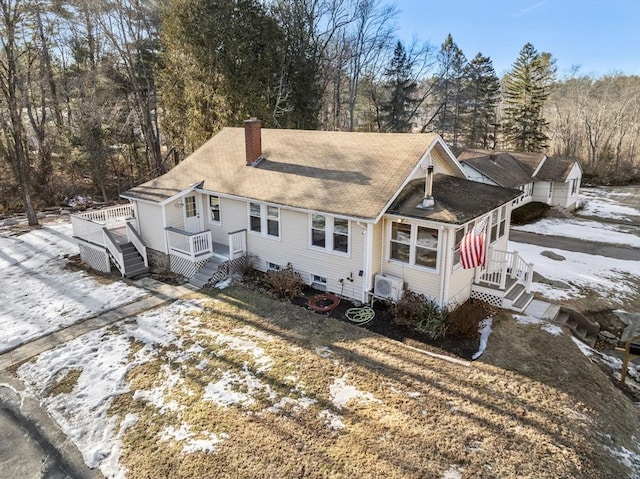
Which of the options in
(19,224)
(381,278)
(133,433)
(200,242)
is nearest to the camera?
(133,433)

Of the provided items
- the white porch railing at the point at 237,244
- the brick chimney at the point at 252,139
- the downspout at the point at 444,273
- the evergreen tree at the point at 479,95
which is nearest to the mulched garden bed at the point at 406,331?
the downspout at the point at 444,273

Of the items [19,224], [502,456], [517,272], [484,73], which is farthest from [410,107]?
[502,456]

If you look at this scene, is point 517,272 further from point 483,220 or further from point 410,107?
point 410,107

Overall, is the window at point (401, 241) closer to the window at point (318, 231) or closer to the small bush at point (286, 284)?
the window at point (318, 231)

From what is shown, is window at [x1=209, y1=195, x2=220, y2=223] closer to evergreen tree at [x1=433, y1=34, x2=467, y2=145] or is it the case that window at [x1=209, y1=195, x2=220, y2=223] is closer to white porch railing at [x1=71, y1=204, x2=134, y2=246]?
white porch railing at [x1=71, y1=204, x2=134, y2=246]

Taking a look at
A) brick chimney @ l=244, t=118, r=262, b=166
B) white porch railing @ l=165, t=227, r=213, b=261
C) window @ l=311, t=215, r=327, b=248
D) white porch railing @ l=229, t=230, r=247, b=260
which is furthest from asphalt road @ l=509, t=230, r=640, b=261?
white porch railing @ l=165, t=227, r=213, b=261

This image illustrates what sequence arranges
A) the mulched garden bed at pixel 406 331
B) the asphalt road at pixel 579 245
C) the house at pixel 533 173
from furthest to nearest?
the house at pixel 533 173 < the asphalt road at pixel 579 245 < the mulched garden bed at pixel 406 331
